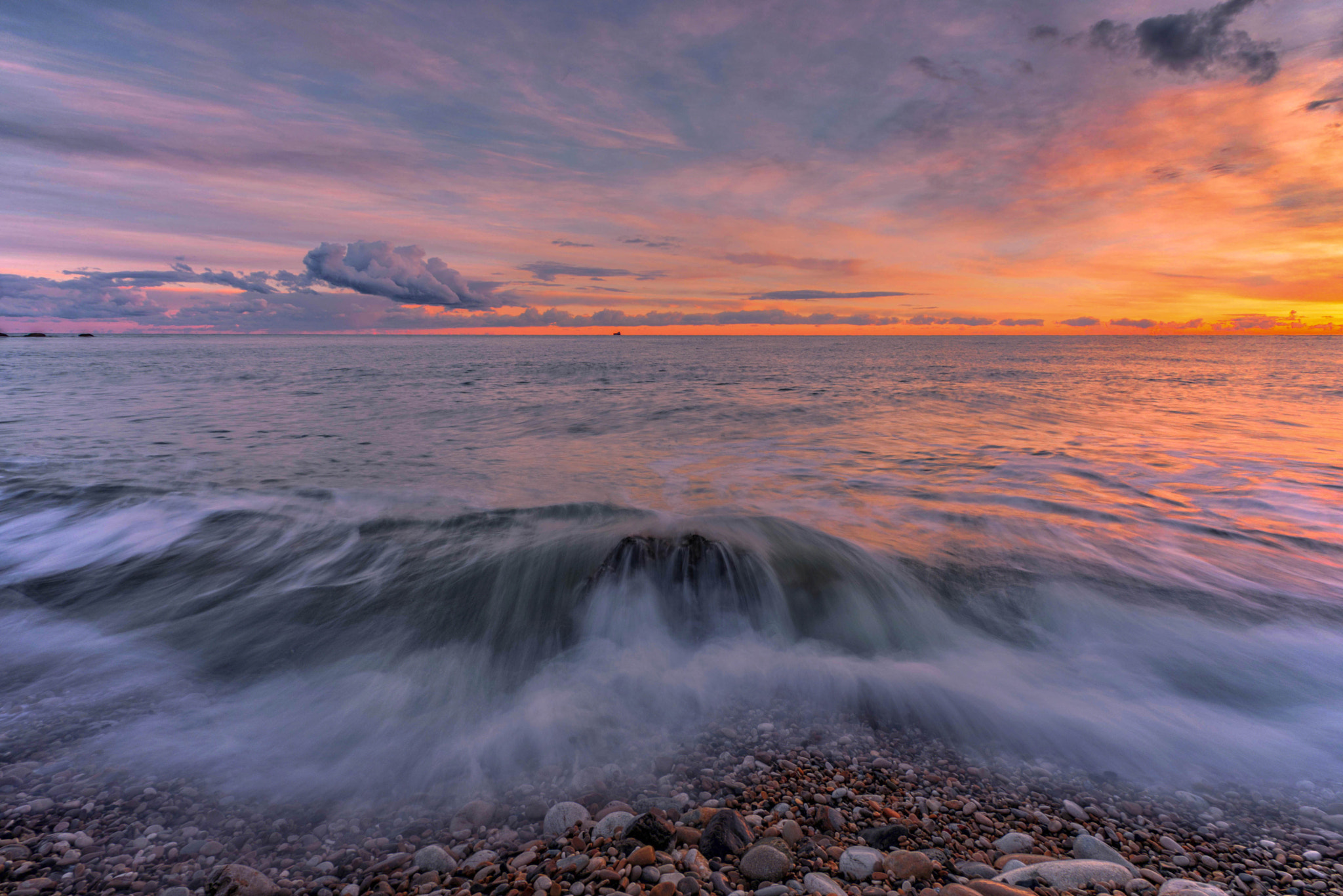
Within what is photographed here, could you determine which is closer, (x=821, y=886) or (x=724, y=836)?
(x=821, y=886)

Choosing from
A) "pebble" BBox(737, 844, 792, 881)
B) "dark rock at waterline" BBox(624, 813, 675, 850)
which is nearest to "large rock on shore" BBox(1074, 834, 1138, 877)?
"pebble" BBox(737, 844, 792, 881)

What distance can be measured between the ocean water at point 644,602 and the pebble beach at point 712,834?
12.6 inches

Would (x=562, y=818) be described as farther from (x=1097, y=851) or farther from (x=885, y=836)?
(x=1097, y=851)

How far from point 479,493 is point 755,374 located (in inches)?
1338

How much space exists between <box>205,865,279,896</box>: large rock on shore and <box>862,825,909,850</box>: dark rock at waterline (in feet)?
10.4

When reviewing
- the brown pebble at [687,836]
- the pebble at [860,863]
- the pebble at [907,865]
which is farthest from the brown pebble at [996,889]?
the brown pebble at [687,836]

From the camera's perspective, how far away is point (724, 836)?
294 cm

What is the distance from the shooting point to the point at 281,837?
3291mm

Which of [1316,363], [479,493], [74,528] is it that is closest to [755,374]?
[479,493]

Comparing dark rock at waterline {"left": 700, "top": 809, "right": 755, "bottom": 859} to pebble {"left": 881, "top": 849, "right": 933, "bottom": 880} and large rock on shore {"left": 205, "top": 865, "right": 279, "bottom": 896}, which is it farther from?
large rock on shore {"left": 205, "top": 865, "right": 279, "bottom": 896}

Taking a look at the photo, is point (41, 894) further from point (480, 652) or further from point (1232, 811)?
point (1232, 811)

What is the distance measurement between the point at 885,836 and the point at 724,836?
3.08 ft

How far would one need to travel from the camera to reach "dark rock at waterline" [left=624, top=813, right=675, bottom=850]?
297cm

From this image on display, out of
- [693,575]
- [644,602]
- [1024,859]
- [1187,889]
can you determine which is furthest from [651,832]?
[693,575]
